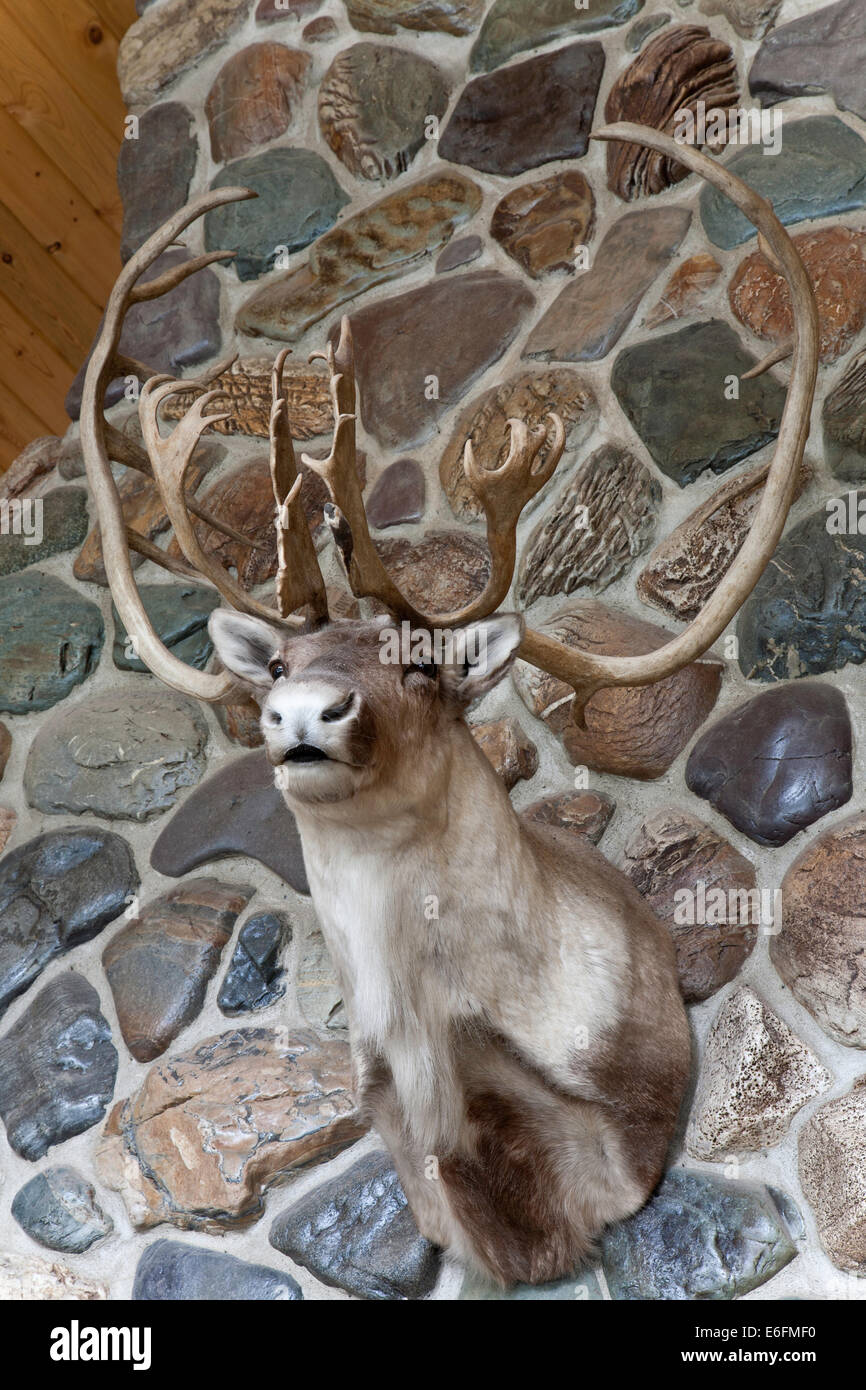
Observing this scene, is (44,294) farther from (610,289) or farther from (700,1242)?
(700,1242)

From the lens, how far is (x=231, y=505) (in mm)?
3555

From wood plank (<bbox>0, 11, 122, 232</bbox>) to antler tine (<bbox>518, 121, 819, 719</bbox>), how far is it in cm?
249

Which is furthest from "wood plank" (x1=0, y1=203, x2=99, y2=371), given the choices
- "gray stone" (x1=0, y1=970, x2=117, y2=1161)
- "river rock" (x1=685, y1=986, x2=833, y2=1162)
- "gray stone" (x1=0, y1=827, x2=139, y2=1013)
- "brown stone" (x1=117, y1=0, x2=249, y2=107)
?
"river rock" (x1=685, y1=986, x2=833, y2=1162)

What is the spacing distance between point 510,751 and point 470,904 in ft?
2.74

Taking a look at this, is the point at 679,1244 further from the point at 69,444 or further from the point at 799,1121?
the point at 69,444

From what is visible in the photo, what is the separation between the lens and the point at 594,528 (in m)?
3.09

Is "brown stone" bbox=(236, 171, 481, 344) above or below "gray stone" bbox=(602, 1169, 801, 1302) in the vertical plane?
above

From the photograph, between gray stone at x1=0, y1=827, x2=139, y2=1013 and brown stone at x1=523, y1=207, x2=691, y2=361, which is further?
brown stone at x1=523, y1=207, x2=691, y2=361

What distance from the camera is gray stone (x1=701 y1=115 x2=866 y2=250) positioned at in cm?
315

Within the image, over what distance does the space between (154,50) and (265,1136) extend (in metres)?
3.32

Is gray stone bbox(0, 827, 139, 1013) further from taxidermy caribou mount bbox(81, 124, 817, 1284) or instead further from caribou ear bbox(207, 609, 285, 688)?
caribou ear bbox(207, 609, 285, 688)

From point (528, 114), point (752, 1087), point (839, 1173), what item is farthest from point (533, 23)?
point (839, 1173)

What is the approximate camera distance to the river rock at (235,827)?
303 cm

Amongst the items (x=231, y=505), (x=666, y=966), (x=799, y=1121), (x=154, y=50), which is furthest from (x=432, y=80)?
(x=799, y=1121)
